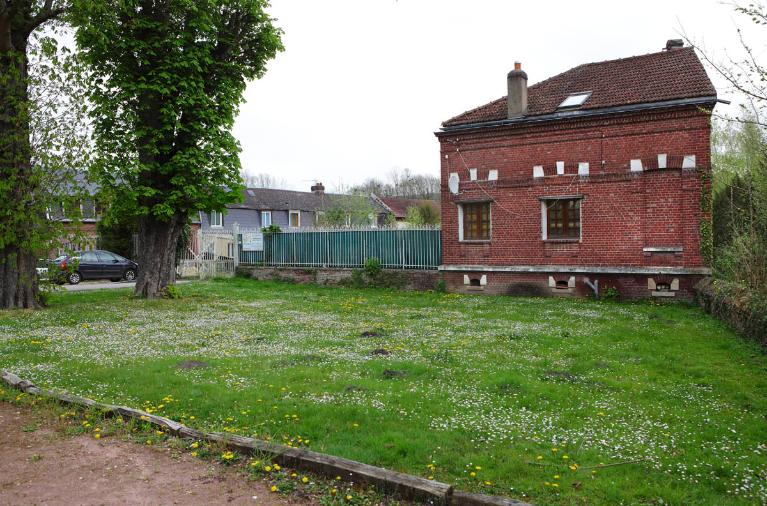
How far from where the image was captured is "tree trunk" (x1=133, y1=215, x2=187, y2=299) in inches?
733

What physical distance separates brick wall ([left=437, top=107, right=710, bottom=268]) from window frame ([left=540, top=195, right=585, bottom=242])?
0.36ft

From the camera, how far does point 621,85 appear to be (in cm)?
1895

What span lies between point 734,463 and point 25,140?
16529 mm

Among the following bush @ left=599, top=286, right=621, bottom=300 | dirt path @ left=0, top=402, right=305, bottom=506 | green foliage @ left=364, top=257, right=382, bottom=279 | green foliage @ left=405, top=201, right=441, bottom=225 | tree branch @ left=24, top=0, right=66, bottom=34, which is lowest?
dirt path @ left=0, top=402, right=305, bottom=506

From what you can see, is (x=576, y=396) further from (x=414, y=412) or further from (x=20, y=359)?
(x=20, y=359)

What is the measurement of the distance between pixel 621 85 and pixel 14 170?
1846 centimetres

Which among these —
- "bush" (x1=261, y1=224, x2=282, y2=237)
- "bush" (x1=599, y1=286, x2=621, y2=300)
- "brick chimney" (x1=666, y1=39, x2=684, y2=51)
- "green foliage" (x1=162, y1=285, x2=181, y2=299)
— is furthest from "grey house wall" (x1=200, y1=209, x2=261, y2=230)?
"bush" (x1=599, y1=286, x2=621, y2=300)

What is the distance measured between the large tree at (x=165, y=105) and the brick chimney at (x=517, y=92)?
8255 millimetres

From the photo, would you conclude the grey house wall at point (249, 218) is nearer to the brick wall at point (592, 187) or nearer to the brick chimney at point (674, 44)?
the brick wall at point (592, 187)

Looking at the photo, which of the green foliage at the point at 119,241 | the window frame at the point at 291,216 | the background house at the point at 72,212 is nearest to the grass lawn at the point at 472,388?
the background house at the point at 72,212

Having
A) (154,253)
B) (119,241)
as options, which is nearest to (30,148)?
(154,253)

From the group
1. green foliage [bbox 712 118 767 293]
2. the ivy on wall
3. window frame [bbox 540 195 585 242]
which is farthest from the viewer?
window frame [bbox 540 195 585 242]

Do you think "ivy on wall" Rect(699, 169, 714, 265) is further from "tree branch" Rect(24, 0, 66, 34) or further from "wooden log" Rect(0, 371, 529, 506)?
"tree branch" Rect(24, 0, 66, 34)

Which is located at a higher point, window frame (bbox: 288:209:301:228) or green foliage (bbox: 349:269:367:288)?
window frame (bbox: 288:209:301:228)
